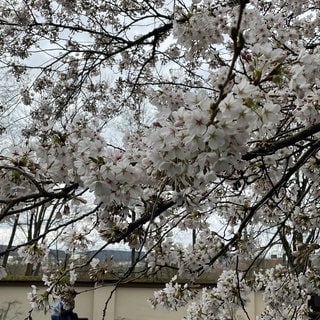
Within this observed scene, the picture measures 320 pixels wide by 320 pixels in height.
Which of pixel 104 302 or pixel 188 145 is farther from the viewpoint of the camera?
pixel 104 302

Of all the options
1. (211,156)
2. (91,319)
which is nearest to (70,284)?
(211,156)

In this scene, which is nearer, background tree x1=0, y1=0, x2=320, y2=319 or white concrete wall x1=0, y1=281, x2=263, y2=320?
background tree x1=0, y1=0, x2=320, y2=319

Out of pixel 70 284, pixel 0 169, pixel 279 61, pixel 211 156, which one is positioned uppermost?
pixel 279 61

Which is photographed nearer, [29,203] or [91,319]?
[29,203]

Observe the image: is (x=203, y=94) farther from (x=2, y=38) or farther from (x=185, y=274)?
(x=2, y=38)

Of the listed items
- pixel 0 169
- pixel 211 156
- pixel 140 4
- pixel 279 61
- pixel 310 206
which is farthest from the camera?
pixel 140 4

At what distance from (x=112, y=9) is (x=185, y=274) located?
130 inches

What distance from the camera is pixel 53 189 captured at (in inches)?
71.6

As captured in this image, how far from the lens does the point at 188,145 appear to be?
45.5 inches

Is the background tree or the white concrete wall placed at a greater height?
the background tree

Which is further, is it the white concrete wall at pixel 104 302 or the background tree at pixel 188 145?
the white concrete wall at pixel 104 302

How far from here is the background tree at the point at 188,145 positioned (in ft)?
4.03

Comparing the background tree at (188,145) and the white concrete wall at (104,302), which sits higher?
the background tree at (188,145)

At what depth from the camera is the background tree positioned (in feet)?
4.03
